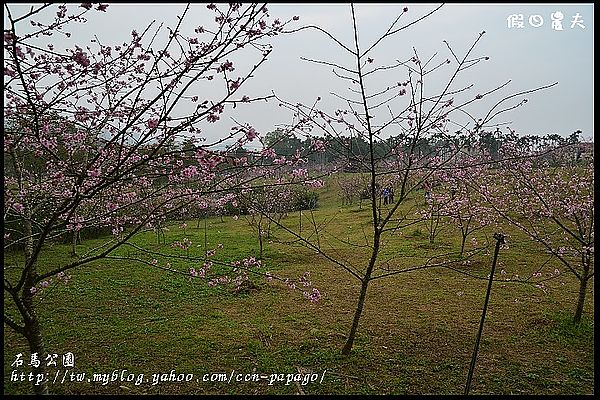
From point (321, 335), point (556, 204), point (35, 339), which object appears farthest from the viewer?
point (556, 204)

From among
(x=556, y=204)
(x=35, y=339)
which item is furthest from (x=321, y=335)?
(x=556, y=204)

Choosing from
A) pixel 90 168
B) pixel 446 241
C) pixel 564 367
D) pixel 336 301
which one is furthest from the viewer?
pixel 446 241

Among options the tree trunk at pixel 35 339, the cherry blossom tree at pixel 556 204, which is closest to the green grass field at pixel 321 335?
the cherry blossom tree at pixel 556 204

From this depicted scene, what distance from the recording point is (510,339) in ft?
15.5

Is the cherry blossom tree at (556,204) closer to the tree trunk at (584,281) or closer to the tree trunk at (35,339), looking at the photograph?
the tree trunk at (584,281)

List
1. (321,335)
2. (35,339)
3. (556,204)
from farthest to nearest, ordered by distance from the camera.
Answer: (556,204) → (321,335) → (35,339)

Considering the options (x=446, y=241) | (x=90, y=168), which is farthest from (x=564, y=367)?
(x=446, y=241)

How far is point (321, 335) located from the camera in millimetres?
4754

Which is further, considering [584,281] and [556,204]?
[556,204]

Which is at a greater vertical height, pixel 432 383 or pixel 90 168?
pixel 90 168

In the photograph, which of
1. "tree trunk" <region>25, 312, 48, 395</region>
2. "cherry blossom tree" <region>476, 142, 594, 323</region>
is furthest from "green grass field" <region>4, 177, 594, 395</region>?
"tree trunk" <region>25, 312, 48, 395</region>

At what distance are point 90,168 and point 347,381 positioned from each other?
258 cm

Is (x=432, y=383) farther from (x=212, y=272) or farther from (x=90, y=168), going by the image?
(x=212, y=272)

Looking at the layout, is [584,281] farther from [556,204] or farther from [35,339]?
[35,339]
